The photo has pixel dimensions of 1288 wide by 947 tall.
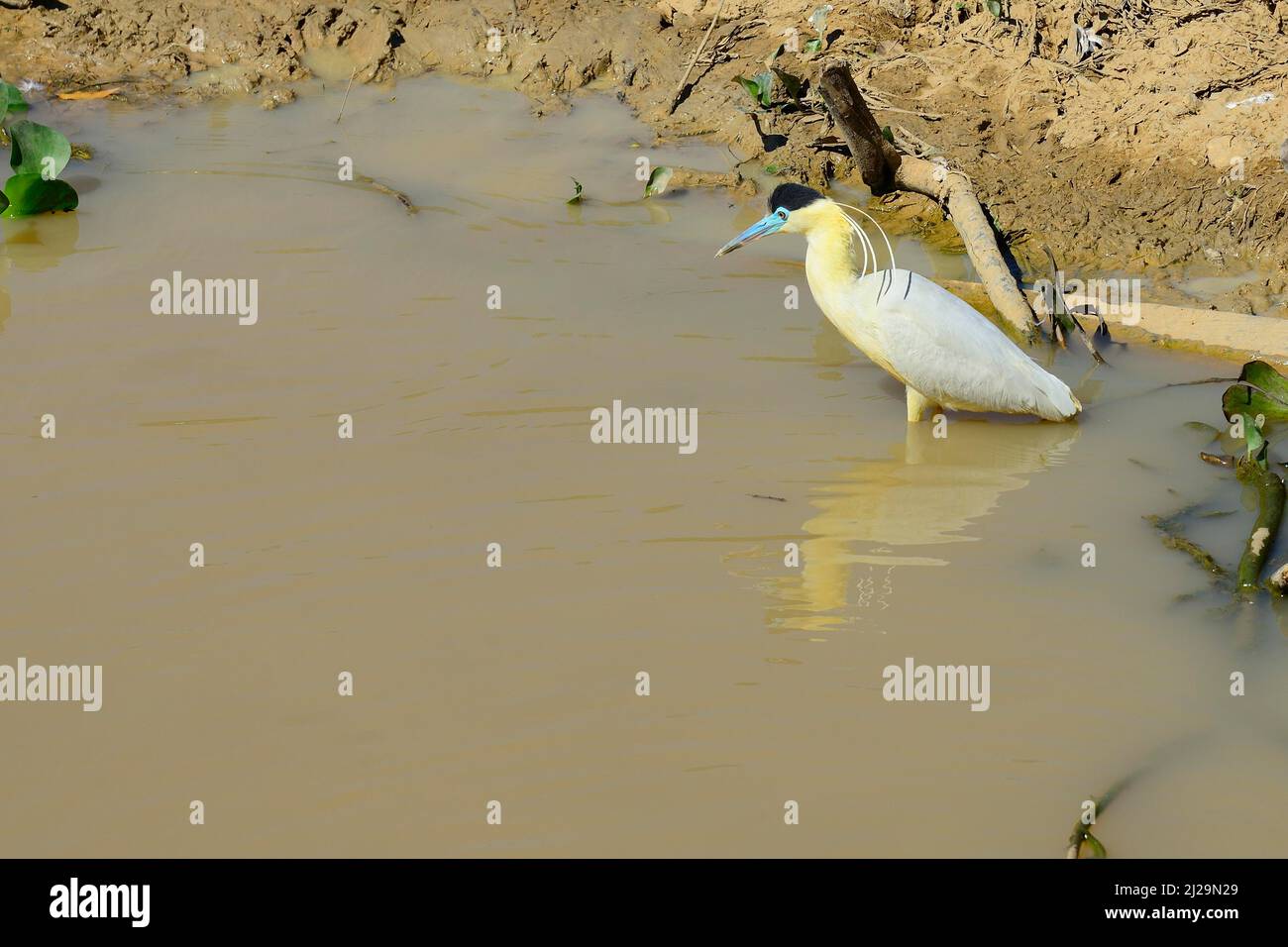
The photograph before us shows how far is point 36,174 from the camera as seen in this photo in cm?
741

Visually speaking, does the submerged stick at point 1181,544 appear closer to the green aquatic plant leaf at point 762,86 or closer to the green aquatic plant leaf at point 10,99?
the green aquatic plant leaf at point 762,86

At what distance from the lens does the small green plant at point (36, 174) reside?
7418 mm

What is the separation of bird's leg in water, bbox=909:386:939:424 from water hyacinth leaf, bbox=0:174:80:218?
4780 mm

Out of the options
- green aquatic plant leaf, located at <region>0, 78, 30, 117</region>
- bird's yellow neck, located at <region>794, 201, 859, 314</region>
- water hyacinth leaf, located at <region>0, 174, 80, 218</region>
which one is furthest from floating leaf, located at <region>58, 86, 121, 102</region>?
bird's yellow neck, located at <region>794, 201, 859, 314</region>

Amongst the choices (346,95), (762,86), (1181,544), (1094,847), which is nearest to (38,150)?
(346,95)

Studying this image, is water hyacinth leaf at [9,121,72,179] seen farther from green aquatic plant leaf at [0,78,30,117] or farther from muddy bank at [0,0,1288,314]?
muddy bank at [0,0,1288,314]

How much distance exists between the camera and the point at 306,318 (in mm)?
6684

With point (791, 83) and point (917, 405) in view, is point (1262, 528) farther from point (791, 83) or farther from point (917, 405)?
point (791, 83)

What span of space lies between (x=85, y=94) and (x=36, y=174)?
174 cm

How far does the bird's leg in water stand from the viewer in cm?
619

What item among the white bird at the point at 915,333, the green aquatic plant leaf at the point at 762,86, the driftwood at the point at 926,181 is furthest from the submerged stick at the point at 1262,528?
the green aquatic plant leaf at the point at 762,86

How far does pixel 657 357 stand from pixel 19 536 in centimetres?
295

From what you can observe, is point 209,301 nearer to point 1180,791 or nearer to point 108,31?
point 108,31
